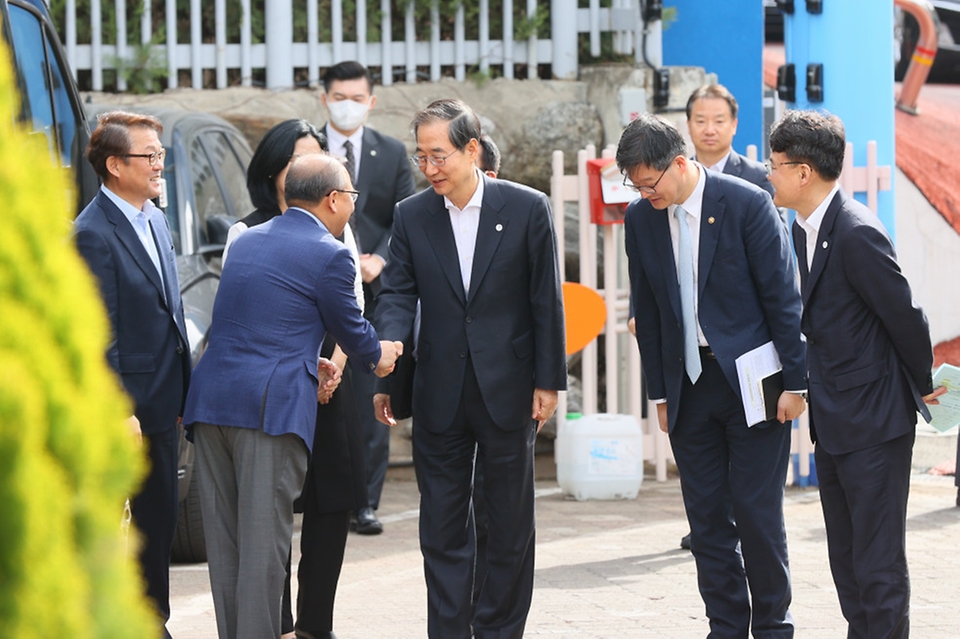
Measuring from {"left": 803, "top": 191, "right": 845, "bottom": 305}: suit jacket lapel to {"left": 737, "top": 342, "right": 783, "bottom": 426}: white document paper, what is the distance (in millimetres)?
324

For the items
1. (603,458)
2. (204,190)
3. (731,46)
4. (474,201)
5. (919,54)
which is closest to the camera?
(474,201)

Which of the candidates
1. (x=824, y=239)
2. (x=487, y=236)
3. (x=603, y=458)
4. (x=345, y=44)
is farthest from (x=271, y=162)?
(x=345, y=44)

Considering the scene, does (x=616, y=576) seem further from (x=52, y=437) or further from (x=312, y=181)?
(x=52, y=437)

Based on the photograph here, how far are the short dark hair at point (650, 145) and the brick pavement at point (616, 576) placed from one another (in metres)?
1.82

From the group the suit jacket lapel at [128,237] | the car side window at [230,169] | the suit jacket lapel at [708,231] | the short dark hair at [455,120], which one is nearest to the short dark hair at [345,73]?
the car side window at [230,169]

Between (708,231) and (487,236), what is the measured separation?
749mm

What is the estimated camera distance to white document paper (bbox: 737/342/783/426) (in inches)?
182

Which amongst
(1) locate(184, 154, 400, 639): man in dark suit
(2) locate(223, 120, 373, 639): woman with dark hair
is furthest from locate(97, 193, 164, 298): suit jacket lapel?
(2) locate(223, 120, 373, 639): woman with dark hair

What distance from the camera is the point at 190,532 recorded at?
22.4 ft

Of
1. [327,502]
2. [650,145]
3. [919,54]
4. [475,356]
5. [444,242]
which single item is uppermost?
[919,54]

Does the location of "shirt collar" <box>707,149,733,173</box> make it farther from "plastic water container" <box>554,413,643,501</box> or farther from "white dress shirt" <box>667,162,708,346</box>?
"plastic water container" <box>554,413,643,501</box>

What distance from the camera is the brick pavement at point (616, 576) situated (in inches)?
217

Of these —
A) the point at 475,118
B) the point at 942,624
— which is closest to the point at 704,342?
the point at 475,118

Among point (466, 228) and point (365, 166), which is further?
point (365, 166)
